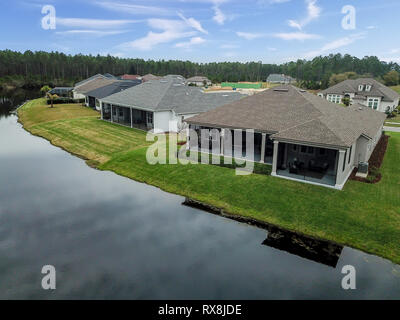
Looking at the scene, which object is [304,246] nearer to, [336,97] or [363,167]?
[363,167]

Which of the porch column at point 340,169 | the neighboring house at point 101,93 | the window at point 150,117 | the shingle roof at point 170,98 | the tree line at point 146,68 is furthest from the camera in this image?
the tree line at point 146,68

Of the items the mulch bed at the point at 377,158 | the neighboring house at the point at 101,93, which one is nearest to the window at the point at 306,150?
the mulch bed at the point at 377,158

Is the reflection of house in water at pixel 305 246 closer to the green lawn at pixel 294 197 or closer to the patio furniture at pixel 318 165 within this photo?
the green lawn at pixel 294 197

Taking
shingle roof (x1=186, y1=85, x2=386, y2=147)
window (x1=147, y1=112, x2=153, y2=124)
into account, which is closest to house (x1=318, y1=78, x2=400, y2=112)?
shingle roof (x1=186, y1=85, x2=386, y2=147)

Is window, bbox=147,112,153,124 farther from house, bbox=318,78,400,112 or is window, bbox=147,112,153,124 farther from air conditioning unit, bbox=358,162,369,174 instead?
house, bbox=318,78,400,112

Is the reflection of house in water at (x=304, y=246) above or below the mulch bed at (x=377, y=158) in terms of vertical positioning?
below
